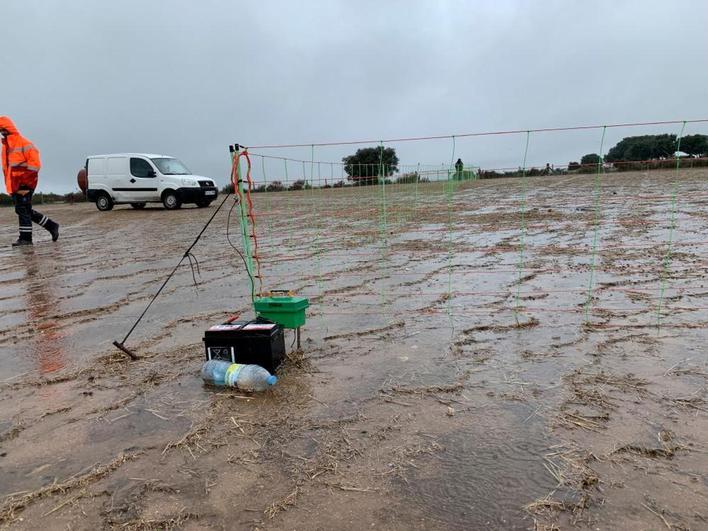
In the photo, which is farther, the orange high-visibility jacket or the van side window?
the van side window

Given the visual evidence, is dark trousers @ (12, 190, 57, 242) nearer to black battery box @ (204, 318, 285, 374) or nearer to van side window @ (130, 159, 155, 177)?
van side window @ (130, 159, 155, 177)

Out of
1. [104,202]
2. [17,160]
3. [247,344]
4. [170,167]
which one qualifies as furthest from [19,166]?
[104,202]

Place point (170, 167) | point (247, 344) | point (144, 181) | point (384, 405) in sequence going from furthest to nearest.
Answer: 1. point (170, 167)
2. point (144, 181)
3. point (247, 344)
4. point (384, 405)

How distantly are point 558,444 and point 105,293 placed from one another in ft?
18.4

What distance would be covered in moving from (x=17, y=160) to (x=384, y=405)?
985cm

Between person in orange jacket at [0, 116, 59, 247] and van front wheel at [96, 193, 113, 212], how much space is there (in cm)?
867

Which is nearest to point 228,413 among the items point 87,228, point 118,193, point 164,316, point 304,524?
point 304,524

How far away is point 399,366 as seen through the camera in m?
3.70

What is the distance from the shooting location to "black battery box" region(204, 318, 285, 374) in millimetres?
3570

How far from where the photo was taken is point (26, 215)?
10.3 m

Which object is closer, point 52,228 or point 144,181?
point 52,228

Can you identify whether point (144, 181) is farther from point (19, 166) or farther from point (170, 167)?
point (19, 166)

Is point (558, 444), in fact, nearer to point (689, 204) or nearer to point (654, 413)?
point (654, 413)

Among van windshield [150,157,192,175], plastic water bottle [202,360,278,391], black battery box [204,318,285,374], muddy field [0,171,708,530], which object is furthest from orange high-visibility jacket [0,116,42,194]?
plastic water bottle [202,360,278,391]
